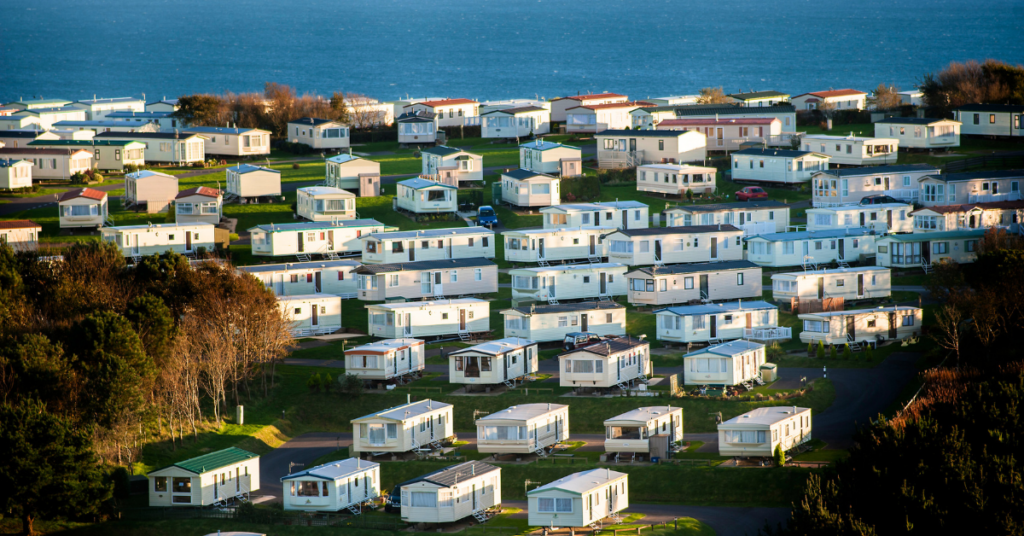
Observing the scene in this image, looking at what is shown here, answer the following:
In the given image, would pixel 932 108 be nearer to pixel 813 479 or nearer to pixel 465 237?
pixel 465 237

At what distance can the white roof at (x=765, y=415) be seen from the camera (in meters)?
42.6

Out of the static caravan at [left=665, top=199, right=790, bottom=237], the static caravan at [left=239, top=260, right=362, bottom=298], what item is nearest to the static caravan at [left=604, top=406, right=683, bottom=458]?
the static caravan at [left=239, top=260, right=362, bottom=298]

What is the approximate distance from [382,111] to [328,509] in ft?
255

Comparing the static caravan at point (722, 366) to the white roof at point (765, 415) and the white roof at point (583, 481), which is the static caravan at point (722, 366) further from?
the white roof at point (583, 481)

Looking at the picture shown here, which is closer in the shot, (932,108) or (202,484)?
(202,484)

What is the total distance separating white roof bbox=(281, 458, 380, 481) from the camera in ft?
134

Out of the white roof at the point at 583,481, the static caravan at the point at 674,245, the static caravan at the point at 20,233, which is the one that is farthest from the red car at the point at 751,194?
the static caravan at the point at 20,233

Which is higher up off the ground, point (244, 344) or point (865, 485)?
point (244, 344)

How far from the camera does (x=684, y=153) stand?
279 feet

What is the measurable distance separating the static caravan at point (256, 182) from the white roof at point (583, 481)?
4505 centimetres

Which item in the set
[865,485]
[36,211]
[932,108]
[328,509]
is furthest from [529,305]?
[932,108]

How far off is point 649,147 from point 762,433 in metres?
45.6

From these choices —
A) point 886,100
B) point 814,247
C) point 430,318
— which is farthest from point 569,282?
point 886,100

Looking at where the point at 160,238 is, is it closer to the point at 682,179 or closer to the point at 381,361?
the point at 381,361
